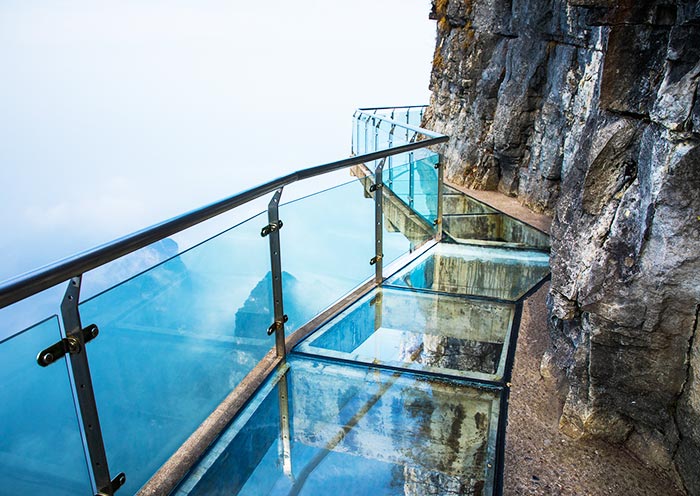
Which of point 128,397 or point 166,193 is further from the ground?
point 128,397

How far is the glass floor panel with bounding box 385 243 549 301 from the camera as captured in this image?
165 inches

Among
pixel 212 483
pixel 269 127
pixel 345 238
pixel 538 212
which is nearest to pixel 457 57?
pixel 538 212

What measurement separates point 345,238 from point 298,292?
55 centimetres

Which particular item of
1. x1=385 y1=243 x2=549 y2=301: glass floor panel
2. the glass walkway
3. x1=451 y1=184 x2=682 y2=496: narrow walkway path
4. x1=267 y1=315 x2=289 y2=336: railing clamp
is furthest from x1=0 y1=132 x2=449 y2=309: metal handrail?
x1=385 y1=243 x2=549 y2=301: glass floor panel

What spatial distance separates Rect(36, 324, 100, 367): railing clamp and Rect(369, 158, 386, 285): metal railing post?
7.88 ft

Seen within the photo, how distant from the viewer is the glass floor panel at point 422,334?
3.14 metres

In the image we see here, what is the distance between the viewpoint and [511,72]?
30.8ft

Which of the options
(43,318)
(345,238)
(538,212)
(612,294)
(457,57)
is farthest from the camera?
(457,57)

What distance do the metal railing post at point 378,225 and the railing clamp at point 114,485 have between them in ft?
7.94

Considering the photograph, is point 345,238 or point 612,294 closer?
point 612,294

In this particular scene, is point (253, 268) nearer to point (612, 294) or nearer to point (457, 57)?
point (612, 294)

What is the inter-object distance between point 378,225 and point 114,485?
2.53 metres

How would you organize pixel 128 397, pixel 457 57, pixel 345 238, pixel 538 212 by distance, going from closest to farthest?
pixel 128 397
pixel 345 238
pixel 538 212
pixel 457 57

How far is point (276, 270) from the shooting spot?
2.91 m
